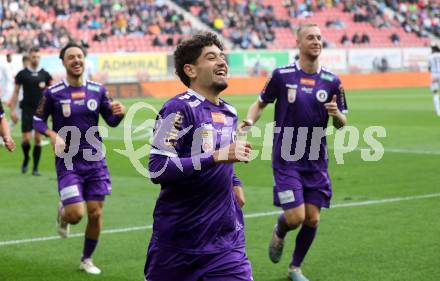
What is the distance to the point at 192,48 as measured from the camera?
5.29 m

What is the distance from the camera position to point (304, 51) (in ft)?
27.2

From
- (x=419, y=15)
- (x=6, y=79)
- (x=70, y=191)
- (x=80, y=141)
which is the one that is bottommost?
(x=419, y=15)

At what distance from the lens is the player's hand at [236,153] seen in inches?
187

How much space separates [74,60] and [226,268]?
4197 mm

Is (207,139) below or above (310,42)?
below

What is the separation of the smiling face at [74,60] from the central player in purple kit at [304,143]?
1932 millimetres

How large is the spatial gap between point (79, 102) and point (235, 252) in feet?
13.5

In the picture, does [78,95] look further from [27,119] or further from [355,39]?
[355,39]

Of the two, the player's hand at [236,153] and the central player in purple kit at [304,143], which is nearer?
the player's hand at [236,153]

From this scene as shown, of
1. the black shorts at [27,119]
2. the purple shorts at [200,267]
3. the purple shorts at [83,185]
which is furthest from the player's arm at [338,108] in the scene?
the black shorts at [27,119]

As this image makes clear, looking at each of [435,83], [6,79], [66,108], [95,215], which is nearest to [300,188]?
[95,215]

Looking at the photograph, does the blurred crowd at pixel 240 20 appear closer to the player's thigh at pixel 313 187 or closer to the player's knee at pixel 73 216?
the player's knee at pixel 73 216

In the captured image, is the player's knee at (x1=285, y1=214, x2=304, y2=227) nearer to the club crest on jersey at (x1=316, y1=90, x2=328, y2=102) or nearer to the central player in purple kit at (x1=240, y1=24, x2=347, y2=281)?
the central player in purple kit at (x1=240, y1=24, x2=347, y2=281)

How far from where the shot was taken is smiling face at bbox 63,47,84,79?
878 cm
